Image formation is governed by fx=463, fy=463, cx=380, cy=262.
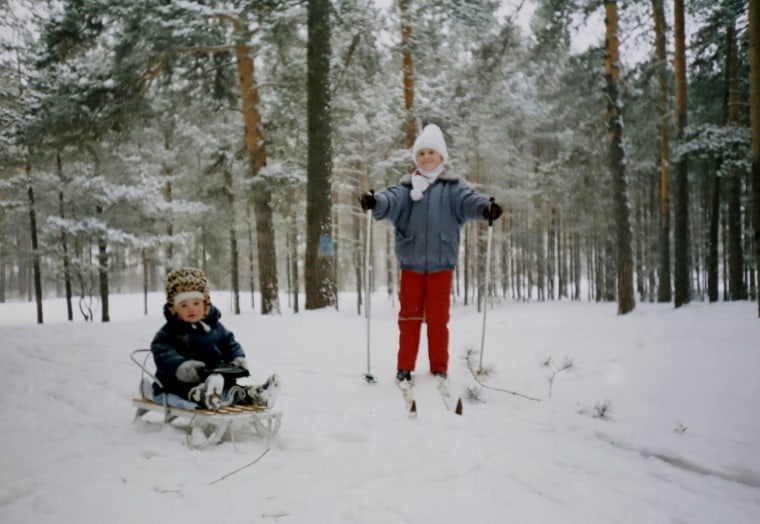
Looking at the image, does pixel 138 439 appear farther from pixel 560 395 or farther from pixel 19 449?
pixel 560 395

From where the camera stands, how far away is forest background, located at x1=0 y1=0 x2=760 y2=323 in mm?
9094

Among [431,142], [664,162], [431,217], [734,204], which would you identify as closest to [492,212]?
[431,217]

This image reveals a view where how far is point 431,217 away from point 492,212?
0.55 m

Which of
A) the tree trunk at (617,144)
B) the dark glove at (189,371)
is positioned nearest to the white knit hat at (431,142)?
the dark glove at (189,371)

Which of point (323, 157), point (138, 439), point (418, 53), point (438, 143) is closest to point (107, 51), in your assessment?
point (323, 157)

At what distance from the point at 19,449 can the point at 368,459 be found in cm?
209

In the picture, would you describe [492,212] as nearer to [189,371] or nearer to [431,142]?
[431,142]

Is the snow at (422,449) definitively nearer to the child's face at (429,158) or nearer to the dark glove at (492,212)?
the dark glove at (492,212)

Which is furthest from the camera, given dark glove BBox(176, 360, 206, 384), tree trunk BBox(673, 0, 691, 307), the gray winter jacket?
tree trunk BBox(673, 0, 691, 307)

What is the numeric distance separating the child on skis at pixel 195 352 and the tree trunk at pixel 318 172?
568cm

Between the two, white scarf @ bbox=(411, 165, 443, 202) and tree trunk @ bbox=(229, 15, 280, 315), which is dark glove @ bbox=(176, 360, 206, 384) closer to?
white scarf @ bbox=(411, 165, 443, 202)

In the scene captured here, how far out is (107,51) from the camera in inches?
386

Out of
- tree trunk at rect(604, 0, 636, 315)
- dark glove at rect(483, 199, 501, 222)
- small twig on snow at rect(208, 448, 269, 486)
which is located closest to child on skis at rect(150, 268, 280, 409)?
small twig on snow at rect(208, 448, 269, 486)

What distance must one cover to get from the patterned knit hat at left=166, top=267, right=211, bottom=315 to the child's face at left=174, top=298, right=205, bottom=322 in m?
0.03
